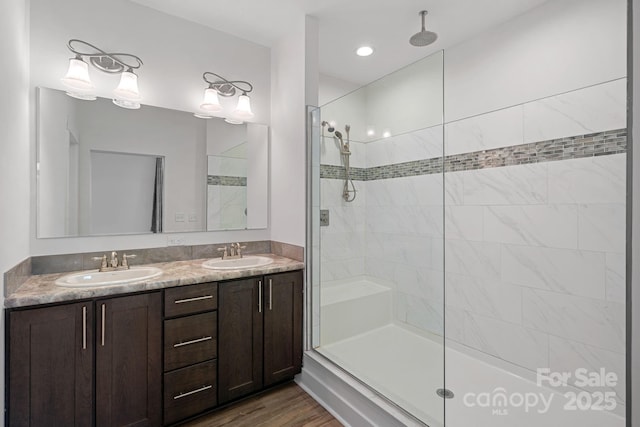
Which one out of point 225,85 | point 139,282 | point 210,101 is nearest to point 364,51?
point 225,85

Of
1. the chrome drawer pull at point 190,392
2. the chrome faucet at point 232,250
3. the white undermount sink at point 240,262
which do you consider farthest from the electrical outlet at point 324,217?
the chrome drawer pull at point 190,392

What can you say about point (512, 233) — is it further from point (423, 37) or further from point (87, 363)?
point (87, 363)

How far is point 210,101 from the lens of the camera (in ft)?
7.76

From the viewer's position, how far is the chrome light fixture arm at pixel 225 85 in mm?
2428

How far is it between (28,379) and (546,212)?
9.94ft

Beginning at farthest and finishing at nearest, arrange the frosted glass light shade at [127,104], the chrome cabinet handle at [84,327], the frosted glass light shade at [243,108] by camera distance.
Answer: the frosted glass light shade at [243,108] → the frosted glass light shade at [127,104] → the chrome cabinet handle at [84,327]

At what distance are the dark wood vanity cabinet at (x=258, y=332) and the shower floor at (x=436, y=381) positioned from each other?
296 mm

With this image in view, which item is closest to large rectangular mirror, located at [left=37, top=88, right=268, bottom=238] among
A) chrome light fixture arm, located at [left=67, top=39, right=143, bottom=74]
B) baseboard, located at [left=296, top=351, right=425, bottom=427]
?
chrome light fixture arm, located at [left=67, top=39, right=143, bottom=74]

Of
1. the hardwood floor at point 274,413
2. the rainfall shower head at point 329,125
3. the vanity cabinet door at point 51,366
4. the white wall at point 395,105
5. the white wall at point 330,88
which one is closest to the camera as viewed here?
the vanity cabinet door at point 51,366

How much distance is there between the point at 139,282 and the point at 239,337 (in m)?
0.71

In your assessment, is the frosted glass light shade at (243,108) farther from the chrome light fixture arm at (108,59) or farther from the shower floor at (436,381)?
the shower floor at (436,381)

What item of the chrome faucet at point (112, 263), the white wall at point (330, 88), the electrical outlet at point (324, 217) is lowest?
the chrome faucet at point (112, 263)

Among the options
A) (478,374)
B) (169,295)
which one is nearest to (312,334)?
(169,295)

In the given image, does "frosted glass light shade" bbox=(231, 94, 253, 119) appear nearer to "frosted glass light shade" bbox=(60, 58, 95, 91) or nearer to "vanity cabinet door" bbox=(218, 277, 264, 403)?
"frosted glass light shade" bbox=(60, 58, 95, 91)
